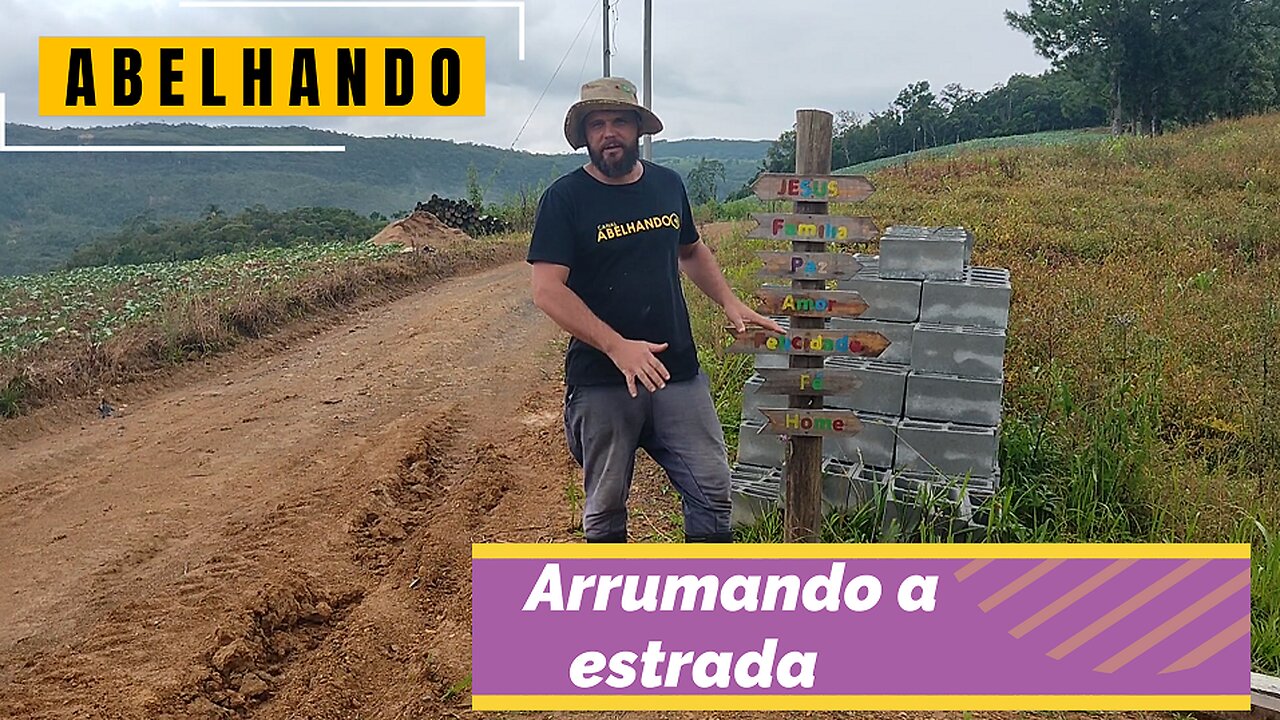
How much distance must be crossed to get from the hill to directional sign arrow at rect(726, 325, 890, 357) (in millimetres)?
45521

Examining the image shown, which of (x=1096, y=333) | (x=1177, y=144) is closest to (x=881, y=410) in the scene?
(x=1096, y=333)

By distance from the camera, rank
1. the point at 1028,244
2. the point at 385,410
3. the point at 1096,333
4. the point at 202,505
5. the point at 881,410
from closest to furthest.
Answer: the point at 881,410, the point at 202,505, the point at 1096,333, the point at 385,410, the point at 1028,244

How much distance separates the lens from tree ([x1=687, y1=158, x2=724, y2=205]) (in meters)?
31.3

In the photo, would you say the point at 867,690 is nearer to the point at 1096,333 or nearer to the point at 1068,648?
the point at 1068,648

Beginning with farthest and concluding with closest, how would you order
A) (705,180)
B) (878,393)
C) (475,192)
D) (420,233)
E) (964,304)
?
(705,180)
(475,192)
(420,233)
(964,304)
(878,393)

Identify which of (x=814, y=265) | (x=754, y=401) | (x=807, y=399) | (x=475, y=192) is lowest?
(x=754, y=401)

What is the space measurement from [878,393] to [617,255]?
1866 millimetres

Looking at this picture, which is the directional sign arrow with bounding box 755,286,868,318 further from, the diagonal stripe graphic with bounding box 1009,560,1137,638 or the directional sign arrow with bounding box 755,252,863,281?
the diagonal stripe graphic with bounding box 1009,560,1137,638

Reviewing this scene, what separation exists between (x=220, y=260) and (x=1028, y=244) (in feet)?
40.2

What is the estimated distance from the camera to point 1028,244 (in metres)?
9.66

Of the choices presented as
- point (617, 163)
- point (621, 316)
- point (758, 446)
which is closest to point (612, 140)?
point (617, 163)

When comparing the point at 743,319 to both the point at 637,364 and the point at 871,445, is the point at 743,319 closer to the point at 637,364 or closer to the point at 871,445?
the point at 637,364

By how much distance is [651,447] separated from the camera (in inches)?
122

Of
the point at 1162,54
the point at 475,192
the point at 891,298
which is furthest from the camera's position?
the point at 1162,54
